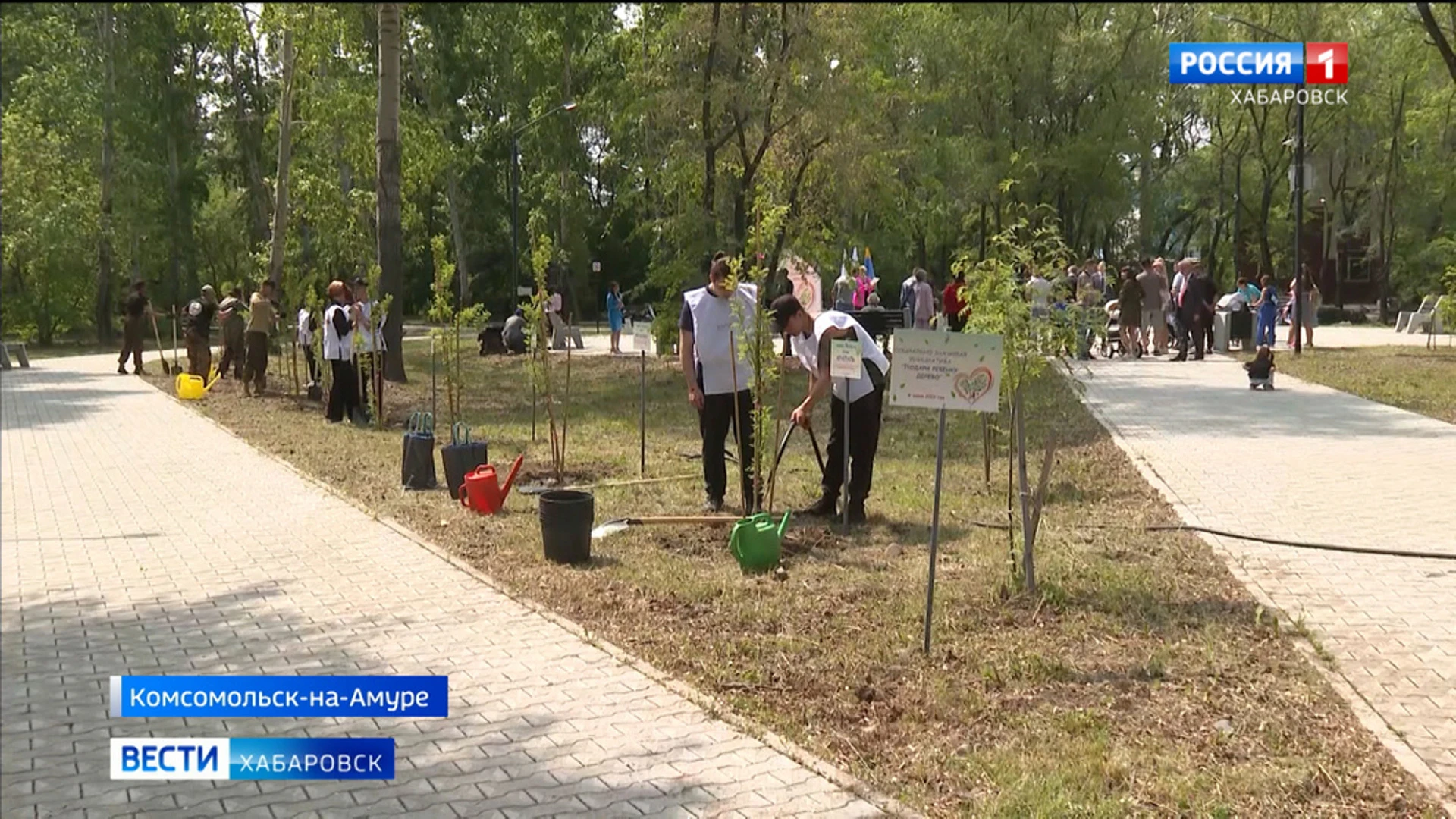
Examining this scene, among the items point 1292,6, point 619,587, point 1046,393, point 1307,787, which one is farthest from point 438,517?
point 1292,6

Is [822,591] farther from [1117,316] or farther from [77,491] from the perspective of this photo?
[1117,316]

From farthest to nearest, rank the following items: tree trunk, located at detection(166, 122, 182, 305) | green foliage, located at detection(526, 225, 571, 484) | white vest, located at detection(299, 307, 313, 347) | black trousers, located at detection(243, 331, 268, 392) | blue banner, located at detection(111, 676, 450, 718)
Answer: tree trunk, located at detection(166, 122, 182, 305) < black trousers, located at detection(243, 331, 268, 392) < white vest, located at detection(299, 307, 313, 347) < green foliage, located at detection(526, 225, 571, 484) < blue banner, located at detection(111, 676, 450, 718)

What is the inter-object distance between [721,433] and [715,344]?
2.20 ft

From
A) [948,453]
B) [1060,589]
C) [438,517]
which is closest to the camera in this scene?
[1060,589]

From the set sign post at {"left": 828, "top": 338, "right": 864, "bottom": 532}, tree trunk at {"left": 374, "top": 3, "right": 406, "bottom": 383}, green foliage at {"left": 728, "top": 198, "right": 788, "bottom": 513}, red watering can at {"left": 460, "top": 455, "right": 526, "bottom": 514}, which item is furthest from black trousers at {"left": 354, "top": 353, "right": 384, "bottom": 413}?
sign post at {"left": 828, "top": 338, "right": 864, "bottom": 532}

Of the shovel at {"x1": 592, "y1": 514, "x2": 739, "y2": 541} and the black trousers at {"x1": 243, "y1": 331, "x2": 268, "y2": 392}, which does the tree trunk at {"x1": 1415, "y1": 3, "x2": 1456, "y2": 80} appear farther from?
the black trousers at {"x1": 243, "y1": 331, "x2": 268, "y2": 392}

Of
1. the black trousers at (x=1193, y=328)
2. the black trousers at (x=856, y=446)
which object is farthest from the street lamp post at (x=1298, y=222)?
the black trousers at (x=856, y=446)

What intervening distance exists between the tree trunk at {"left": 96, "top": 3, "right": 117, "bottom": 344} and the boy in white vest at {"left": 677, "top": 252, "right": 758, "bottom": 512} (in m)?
30.5

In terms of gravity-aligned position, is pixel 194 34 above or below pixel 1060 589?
above

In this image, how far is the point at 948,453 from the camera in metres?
12.1

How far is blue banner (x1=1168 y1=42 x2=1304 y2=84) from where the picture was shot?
3547 centimetres

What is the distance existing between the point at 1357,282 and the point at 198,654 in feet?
186

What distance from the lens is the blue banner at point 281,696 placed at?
5.14 meters

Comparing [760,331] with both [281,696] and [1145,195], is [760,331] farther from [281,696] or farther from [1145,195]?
[1145,195]
